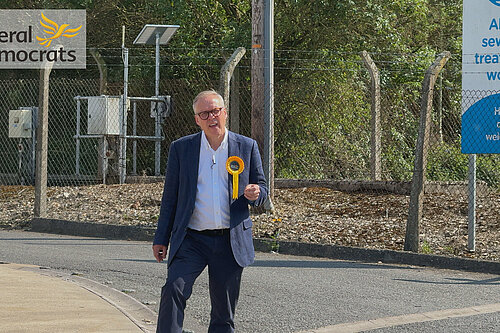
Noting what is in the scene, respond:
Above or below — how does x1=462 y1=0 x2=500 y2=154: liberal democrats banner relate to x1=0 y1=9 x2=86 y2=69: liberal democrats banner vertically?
below

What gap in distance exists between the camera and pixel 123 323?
6926mm

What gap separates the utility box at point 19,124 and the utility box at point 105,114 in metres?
1.57

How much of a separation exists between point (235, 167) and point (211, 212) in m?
0.31

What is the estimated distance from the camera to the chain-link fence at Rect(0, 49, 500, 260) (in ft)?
56.6

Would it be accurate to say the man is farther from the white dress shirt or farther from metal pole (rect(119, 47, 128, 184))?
metal pole (rect(119, 47, 128, 184))

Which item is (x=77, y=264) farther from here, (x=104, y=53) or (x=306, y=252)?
(x=104, y=53)

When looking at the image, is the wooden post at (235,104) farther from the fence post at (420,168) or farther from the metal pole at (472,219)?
the metal pole at (472,219)

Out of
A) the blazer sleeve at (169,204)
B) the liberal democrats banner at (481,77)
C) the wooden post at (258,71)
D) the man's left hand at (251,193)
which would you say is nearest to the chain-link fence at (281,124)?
the wooden post at (258,71)

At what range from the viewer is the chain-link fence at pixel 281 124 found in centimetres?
1727

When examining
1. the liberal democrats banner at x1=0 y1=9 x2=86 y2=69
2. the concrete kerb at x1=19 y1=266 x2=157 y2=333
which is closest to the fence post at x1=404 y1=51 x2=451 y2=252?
the concrete kerb at x1=19 y1=266 x2=157 y2=333

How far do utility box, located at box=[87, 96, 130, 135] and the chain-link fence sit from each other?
0.9 inches

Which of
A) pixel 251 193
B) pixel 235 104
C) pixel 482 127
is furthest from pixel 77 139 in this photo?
pixel 251 193

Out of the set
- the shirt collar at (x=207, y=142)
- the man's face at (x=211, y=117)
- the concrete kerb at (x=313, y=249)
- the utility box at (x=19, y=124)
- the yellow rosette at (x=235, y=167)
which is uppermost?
the utility box at (x=19, y=124)

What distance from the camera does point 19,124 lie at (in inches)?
768
